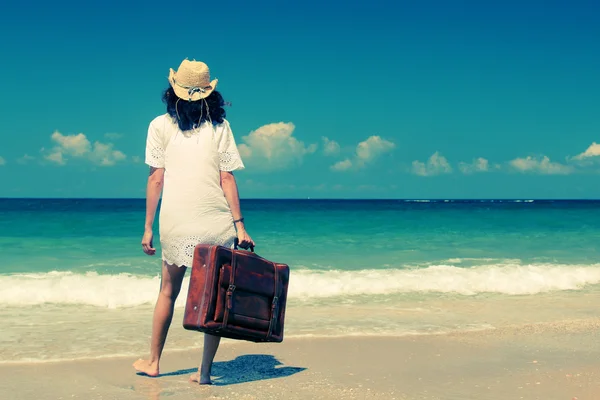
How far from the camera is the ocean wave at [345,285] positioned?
8391mm

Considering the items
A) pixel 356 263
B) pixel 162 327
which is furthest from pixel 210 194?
pixel 356 263

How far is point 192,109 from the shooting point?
12.8ft

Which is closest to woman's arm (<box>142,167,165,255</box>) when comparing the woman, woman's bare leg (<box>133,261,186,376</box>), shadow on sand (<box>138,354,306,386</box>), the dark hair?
the woman

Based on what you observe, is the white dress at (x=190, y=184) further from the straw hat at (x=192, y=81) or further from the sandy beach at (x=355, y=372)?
the sandy beach at (x=355, y=372)

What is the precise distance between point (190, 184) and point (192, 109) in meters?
0.45

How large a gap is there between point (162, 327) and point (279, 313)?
2.56 ft

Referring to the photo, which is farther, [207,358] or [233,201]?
[207,358]

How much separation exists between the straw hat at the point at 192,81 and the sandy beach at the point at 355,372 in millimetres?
1820

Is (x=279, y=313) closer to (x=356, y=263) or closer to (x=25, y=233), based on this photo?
(x=356, y=263)

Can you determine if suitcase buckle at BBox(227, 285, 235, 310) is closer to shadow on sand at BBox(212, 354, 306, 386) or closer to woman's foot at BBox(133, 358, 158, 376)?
shadow on sand at BBox(212, 354, 306, 386)

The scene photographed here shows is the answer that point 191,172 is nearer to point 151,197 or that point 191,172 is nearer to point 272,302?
point 151,197

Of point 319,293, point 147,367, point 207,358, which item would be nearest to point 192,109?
point 207,358

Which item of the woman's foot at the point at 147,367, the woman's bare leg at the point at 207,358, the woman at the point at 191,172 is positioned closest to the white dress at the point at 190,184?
the woman at the point at 191,172

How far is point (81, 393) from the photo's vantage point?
412 centimetres
